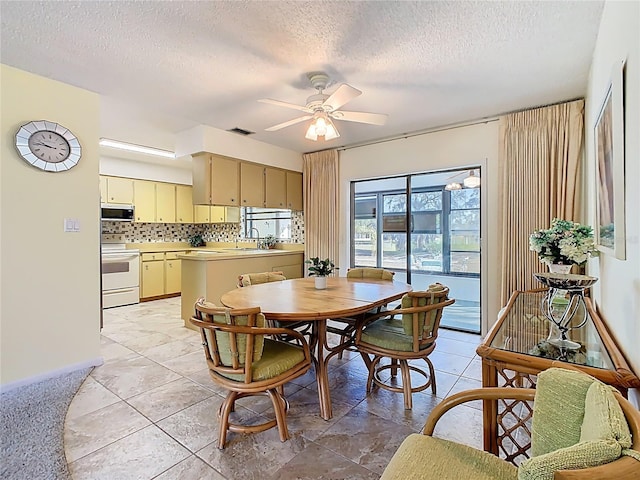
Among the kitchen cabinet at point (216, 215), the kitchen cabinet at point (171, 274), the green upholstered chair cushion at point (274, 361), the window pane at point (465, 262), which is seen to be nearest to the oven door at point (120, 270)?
the kitchen cabinet at point (171, 274)

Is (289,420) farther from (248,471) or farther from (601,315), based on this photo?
(601,315)

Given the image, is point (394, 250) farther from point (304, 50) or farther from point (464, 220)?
point (304, 50)

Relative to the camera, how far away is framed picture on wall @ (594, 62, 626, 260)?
1.33 meters


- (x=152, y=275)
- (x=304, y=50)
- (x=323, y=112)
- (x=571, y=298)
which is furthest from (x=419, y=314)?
(x=152, y=275)

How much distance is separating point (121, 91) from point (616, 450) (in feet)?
12.5

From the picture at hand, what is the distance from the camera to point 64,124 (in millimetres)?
2828

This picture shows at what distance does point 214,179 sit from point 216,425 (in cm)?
299

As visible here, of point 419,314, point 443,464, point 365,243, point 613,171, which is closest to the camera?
point 443,464

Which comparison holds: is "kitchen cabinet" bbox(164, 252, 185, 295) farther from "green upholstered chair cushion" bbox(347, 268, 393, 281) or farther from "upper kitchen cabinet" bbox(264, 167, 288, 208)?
"green upholstered chair cushion" bbox(347, 268, 393, 281)

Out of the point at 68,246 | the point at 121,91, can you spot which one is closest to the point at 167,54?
the point at 121,91

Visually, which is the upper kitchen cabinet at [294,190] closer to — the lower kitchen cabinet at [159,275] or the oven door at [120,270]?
the lower kitchen cabinet at [159,275]

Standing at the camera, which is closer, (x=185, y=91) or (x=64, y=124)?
(x=64, y=124)

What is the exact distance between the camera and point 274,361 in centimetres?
194

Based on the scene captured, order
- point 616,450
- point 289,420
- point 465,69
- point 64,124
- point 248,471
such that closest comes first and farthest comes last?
point 616,450 < point 248,471 < point 289,420 < point 465,69 < point 64,124
